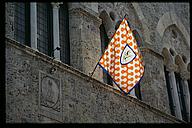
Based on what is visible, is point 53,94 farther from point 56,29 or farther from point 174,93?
point 174,93

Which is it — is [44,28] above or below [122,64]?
above

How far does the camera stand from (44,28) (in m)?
14.3

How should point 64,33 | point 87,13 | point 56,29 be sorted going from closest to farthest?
point 56,29
point 64,33
point 87,13

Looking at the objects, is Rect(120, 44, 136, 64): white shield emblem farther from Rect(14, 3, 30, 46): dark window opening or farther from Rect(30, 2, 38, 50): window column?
Rect(14, 3, 30, 46): dark window opening

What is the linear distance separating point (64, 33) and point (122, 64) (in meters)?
1.89

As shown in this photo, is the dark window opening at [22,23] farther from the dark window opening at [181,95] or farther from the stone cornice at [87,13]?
the dark window opening at [181,95]

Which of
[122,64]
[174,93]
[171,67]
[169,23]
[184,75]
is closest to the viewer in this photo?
[122,64]

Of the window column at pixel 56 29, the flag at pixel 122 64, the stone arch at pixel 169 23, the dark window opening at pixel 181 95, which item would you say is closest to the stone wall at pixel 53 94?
the flag at pixel 122 64

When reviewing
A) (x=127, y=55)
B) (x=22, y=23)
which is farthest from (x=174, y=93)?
(x=22, y=23)

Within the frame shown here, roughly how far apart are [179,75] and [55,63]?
6906mm

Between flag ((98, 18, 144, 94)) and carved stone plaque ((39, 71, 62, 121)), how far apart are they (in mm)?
1643

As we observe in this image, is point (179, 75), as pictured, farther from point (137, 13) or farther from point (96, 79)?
point (96, 79)

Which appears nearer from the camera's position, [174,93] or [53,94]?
[53,94]

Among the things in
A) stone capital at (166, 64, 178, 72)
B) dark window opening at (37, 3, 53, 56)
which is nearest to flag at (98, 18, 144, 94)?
dark window opening at (37, 3, 53, 56)
